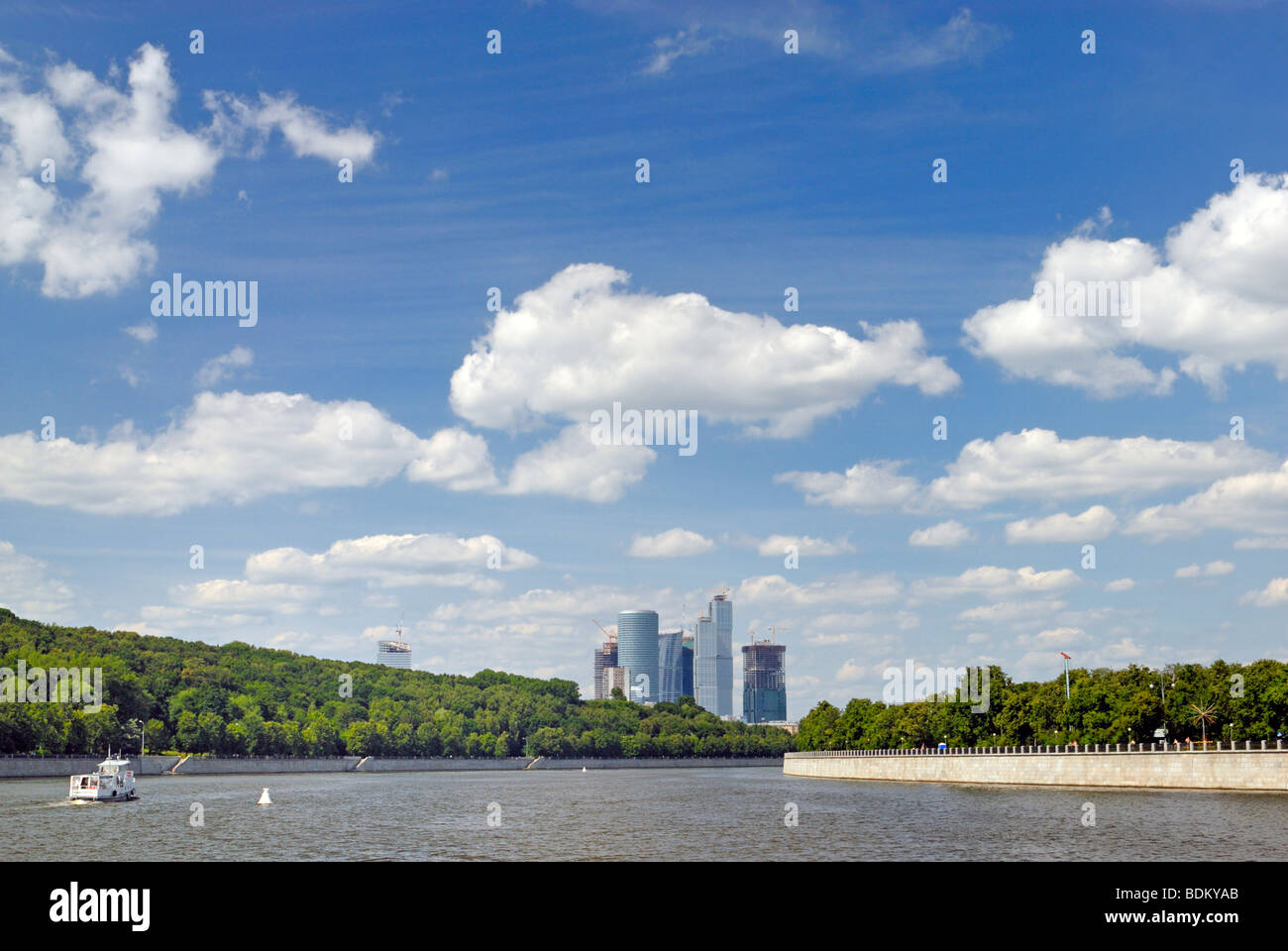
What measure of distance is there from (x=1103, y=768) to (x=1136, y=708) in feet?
50.4

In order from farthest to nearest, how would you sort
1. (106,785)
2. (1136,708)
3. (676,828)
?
(1136,708)
(106,785)
(676,828)

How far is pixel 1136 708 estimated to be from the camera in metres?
141

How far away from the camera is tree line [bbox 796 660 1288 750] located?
130125 mm

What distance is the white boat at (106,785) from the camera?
121m

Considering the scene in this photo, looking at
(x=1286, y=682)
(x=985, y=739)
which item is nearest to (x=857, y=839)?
(x=1286, y=682)

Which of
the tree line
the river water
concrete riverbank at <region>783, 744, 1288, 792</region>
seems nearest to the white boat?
the river water

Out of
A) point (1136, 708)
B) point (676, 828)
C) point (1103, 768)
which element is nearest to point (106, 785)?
point (676, 828)

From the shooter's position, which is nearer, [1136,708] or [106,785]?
[106,785]

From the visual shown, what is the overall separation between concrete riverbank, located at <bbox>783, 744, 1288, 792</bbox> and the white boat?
322 feet

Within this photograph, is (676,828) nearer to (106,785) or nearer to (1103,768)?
(1103,768)

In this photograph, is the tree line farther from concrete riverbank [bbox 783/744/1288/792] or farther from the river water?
the river water

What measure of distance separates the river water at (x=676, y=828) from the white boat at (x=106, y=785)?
1457mm
